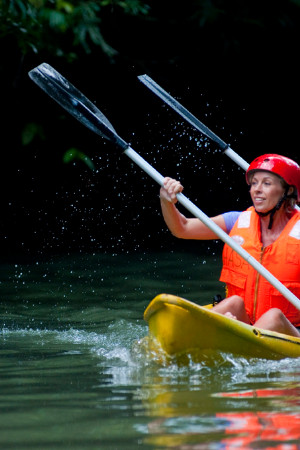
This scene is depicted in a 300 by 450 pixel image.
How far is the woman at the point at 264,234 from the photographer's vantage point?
4504mm

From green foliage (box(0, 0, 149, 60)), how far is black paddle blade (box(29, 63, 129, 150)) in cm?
313

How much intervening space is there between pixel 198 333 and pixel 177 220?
0.85 m

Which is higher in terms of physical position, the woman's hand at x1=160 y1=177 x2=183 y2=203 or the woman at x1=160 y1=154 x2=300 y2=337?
the woman's hand at x1=160 y1=177 x2=183 y2=203

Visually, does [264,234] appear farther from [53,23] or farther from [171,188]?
[53,23]

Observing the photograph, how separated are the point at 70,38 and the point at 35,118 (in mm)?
916

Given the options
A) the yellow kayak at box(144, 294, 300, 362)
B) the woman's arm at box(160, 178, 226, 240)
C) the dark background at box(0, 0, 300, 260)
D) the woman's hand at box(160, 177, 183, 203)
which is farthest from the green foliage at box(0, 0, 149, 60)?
the yellow kayak at box(144, 294, 300, 362)

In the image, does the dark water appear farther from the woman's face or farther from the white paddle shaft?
the woman's face

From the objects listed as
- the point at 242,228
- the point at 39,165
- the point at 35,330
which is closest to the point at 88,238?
the point at 39,165

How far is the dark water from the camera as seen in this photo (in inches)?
108

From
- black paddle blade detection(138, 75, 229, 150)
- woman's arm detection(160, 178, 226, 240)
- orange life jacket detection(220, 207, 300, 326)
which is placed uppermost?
black paddle blade detection(138, 75, 229, 150)

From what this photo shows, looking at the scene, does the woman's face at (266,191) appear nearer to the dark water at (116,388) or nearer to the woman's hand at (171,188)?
the woman's hand at (171,188)

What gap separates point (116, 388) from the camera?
354 cm

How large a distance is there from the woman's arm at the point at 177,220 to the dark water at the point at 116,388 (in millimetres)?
631

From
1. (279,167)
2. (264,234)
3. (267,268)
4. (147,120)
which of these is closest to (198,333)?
(267,268)
